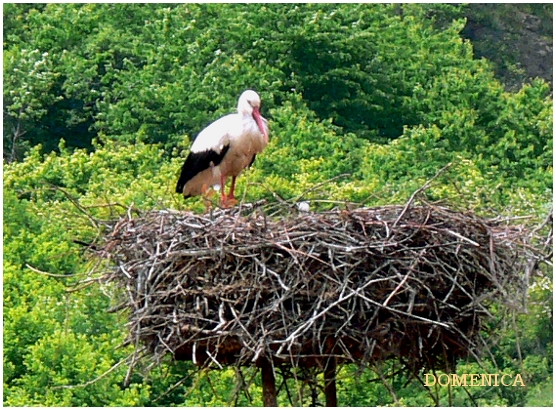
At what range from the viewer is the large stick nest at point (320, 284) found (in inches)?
435

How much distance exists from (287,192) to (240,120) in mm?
11704

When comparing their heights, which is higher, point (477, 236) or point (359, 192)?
point (477, 236)

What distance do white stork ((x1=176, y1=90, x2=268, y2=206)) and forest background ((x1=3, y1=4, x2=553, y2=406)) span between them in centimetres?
710

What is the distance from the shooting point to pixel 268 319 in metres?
11.1

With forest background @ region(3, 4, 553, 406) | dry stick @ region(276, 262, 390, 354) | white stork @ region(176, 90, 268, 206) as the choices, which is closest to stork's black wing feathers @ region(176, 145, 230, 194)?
white stork @ region(176, 90, 268, 206)

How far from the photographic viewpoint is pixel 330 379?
1145cm

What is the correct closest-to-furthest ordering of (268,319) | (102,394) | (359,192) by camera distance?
(268,319)
(102,394)
(359,192)

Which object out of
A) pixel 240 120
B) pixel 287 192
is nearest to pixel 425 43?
pixel 287 192

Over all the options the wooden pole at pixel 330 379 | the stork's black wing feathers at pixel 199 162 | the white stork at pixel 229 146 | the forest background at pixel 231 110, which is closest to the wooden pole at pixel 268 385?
the wooden pole at pixel 330 379

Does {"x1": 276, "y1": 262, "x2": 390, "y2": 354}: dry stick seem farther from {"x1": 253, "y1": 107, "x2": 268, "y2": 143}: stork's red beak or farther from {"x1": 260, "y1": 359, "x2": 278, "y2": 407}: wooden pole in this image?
{"x1": 253, "y1": 107, "x2": 268, "y2": 143}: stork's red beak

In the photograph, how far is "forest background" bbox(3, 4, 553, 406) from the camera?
24.8m

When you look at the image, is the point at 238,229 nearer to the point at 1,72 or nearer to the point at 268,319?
the point at 268,319

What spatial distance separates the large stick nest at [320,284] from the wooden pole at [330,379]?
0.10 meters

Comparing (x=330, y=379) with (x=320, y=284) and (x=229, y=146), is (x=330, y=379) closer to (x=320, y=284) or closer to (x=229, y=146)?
(x=320, y=284)
